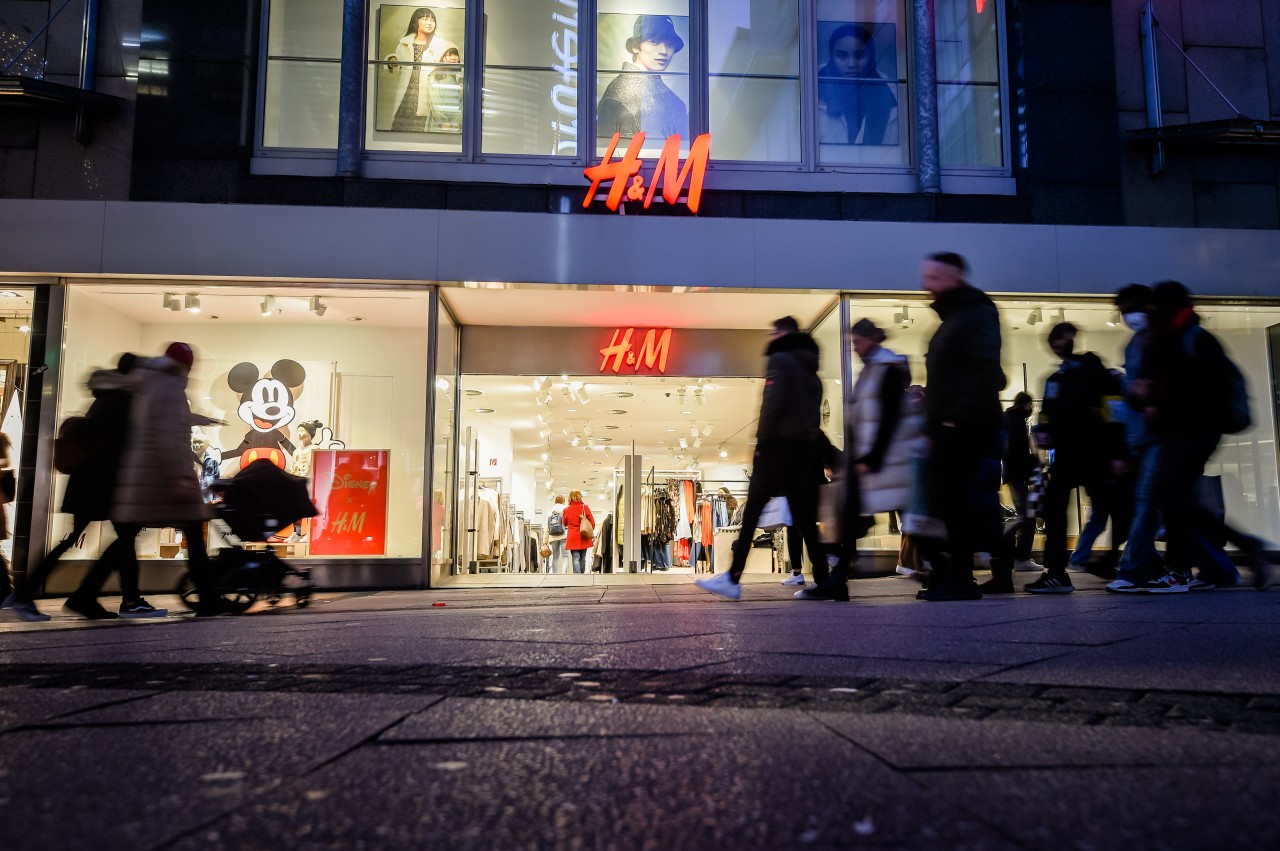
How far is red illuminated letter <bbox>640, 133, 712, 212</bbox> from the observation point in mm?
9203

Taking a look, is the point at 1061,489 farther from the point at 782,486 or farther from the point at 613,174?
the point at 613,174

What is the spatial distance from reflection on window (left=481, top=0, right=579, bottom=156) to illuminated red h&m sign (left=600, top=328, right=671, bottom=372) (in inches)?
81.4

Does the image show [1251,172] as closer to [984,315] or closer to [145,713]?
[984,315]

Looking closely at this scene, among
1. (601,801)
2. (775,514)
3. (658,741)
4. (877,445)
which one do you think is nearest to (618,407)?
(775,514)

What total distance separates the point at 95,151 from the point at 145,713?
862 cm

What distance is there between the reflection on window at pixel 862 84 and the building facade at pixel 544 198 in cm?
3

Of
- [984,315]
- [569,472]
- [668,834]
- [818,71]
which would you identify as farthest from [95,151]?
[569,472]

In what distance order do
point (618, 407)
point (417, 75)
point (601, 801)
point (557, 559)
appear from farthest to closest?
1. point (557, 559)
2. point (618, 407)
3. point (417, 75)
4. point (601, 801)

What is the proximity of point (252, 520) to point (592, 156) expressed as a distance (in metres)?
5.16

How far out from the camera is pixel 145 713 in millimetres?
2014

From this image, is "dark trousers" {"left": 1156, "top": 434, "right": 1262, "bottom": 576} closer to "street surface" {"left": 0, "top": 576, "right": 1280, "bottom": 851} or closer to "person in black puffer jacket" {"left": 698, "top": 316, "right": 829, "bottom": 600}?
"street surface" {"left": 0, "top": 576, "right": 1280, "bottom": 851}

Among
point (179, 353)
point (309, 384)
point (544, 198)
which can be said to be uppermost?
point (544, 198)

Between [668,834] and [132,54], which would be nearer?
[668,834]

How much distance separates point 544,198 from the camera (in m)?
9.30
